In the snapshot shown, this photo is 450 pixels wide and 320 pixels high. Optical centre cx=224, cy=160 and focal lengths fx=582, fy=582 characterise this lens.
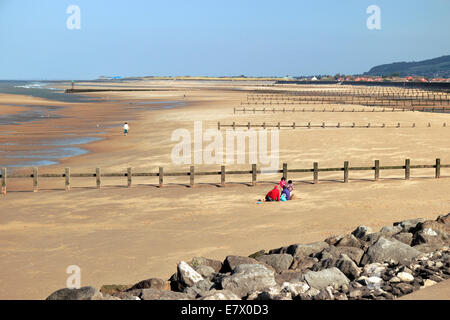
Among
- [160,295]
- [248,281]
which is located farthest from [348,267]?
[160,295]

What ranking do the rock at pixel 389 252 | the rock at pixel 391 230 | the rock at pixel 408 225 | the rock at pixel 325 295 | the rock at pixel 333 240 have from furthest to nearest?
the rock at pixel 408 225
the rock at pixel 391 230
the rock at pixel 333 240
the rock at pixel 389 252
the rock at pixel 325 295

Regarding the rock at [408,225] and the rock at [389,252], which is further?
the rock at [408,225]

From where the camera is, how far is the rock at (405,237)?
13.7m

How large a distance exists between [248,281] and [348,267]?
2.11 metres

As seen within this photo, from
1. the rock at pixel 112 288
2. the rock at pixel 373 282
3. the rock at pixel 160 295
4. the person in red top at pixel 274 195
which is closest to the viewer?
the rock at pixel 160 295

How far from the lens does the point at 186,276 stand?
11570mm

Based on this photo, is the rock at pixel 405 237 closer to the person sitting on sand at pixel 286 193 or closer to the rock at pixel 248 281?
the rock at pixel 248 281

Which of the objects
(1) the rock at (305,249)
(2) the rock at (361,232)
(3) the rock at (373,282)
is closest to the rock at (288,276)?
(1) the rock at (305,249)

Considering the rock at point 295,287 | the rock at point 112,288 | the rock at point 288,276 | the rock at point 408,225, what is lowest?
the rock at point 112,288

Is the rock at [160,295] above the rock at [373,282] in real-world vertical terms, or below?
below

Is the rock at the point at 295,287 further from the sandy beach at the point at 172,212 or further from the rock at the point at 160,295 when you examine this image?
the sandy beach at the point at 172,212
